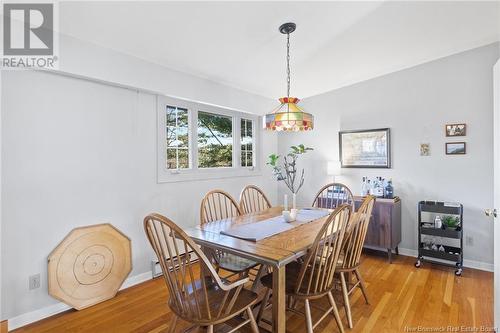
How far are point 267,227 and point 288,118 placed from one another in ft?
2.96

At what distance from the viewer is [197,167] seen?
357cm

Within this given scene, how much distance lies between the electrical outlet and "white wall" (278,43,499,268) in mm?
3785

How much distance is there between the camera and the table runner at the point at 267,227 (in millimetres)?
2023

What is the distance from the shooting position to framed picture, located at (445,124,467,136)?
3.28 m

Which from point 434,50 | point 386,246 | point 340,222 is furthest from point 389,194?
point 340,222

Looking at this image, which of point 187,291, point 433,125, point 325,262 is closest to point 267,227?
point 325,262

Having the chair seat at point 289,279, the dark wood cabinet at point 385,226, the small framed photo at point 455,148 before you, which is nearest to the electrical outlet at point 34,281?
the chair seat at point 289,279

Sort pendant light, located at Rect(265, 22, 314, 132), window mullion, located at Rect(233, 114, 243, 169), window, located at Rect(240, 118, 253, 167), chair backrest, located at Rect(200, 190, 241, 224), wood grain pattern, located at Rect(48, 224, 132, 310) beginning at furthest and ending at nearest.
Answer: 1. window, located at Rect(240, 118, 253, 167)
2. window mullion, located at Rect(233, 114, 243, 169)
3. chair backrest, located at Rect(200, 190, 241, 224)
4. wood grain pattern, located at Rect(48, 224, 132, 310)
5. pendant light, located at Rect(265, 22, 314, 132)

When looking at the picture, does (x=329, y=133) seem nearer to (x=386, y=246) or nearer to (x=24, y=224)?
(x=386, y=246)

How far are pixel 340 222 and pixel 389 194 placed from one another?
215 centimetres

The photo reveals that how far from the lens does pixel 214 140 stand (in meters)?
3.88

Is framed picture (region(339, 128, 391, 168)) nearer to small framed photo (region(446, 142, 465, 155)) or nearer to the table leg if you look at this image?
small framed photo (region(446, 142, 465, 155))

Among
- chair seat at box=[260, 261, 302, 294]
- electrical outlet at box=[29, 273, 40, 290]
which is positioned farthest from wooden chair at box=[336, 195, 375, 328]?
electrical outlet at box=[29, 273, 40, 290]

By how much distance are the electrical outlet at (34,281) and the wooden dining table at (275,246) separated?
130 centimetres
